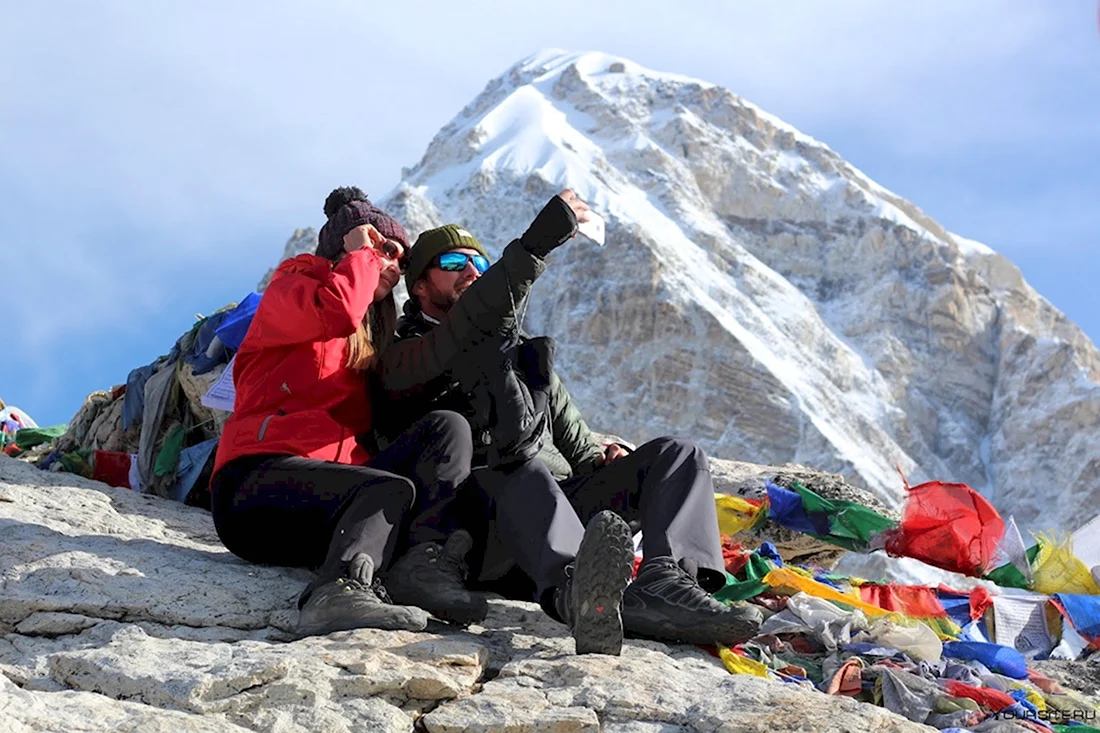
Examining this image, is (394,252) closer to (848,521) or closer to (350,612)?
(350,612)

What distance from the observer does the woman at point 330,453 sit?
347cm

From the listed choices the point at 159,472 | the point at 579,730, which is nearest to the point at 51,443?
the point at 159,472

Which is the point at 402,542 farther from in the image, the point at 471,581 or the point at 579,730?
the point at 579,730

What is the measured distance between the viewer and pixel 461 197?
283 ft

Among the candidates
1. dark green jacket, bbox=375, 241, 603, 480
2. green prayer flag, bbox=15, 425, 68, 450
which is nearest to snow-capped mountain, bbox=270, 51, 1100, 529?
green prayer flag, bbox=15, 425, 68, 450

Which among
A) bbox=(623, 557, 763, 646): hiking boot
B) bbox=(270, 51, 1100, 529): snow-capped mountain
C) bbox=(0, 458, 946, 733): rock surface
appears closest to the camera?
bbox=(0, 458, 946, 733): rock surface

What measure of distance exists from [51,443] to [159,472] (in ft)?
4.90

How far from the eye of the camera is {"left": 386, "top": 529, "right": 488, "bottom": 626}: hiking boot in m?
3.38

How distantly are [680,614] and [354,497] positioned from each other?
3.41 ft

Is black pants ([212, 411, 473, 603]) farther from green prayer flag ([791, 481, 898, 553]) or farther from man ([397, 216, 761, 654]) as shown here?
green prayer flag ([791, 481, 898, 553])

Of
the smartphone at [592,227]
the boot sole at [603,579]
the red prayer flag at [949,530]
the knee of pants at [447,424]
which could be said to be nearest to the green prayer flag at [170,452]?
the knee of pants at [447,424]

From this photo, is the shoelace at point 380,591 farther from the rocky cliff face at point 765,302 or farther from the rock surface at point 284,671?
the rocky cliff face at point 765,302

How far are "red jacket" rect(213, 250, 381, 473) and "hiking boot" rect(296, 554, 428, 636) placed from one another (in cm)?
68

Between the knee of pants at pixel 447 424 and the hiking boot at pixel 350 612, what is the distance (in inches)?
23.5
